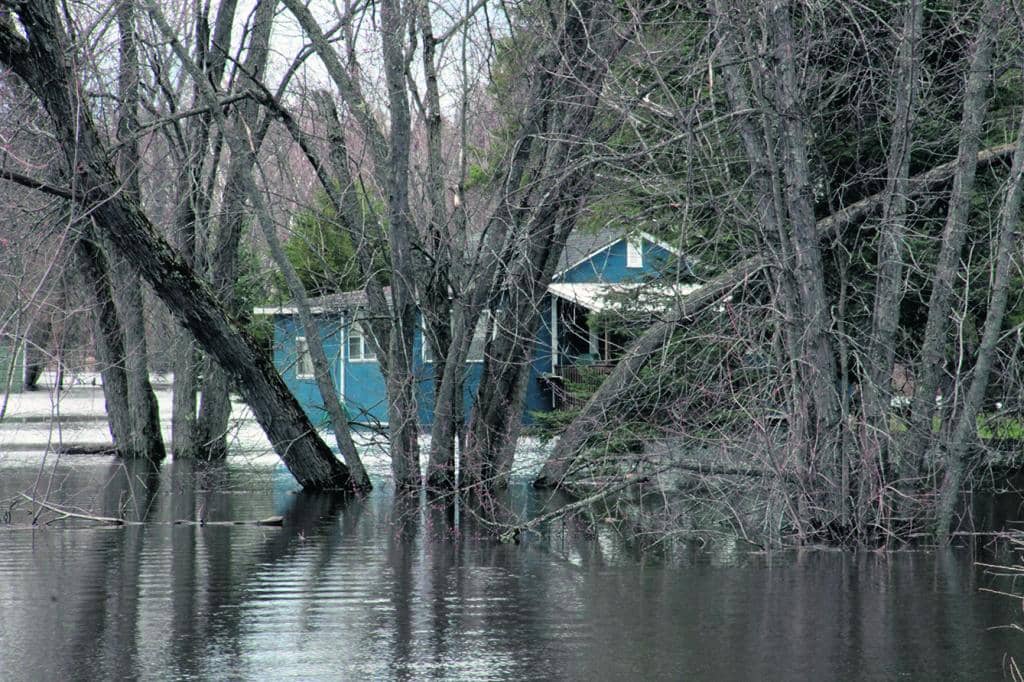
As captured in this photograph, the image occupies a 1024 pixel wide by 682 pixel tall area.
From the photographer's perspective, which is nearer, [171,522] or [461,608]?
[461,608]

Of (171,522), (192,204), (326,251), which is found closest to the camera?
(171,522)

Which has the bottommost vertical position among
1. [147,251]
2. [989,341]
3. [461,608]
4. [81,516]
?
[461,608]

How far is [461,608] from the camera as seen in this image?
10.3 m

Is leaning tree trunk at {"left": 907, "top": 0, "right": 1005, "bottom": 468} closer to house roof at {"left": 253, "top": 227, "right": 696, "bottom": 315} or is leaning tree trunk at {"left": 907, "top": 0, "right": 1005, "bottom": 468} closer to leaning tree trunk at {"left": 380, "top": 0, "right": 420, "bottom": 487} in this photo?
house roof at {"left": 253, "top": 227, "right": 696, "bottom": 315}

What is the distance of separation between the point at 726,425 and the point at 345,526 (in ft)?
15.4

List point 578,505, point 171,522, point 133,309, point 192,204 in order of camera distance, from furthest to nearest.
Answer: point 133,309 → point 192,204 → point 171,522 → point 578,505

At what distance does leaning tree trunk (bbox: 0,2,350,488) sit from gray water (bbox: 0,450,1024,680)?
2975 mm

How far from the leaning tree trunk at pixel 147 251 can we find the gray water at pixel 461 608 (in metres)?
2.97

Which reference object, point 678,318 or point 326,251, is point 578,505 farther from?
point 326,251

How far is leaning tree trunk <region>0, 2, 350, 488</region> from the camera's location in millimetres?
13758

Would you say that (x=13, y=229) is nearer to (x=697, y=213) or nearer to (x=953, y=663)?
(x=697, y=213)

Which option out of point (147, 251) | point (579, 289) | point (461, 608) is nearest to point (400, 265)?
point (147, 251)

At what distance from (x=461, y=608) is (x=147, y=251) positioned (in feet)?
24.4

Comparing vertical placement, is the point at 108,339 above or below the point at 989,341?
above
